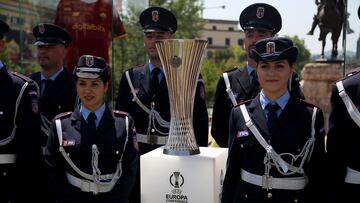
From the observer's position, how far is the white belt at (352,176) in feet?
8.20

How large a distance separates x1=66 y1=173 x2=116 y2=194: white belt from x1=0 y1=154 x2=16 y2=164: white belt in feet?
1.52

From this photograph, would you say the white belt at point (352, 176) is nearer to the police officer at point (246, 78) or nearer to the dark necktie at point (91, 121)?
the police officer at point (246, 78)

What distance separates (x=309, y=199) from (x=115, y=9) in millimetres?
3893

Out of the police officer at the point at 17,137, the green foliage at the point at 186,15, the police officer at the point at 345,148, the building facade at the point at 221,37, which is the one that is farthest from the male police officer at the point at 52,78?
the building facade at the point at 221,37

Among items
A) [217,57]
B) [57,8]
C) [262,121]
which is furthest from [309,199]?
[217,57]

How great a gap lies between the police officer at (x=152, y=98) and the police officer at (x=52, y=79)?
1.43ft

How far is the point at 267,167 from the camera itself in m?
2.53

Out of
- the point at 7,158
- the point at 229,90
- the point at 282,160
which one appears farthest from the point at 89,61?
the point at 282,160

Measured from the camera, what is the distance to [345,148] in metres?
2.53

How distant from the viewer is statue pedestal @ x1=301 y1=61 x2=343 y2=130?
12086mm

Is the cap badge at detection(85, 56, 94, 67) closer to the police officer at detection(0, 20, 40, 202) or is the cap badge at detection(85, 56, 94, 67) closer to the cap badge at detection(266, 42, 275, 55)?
the police officer at detection(0, 20, 40, 202)

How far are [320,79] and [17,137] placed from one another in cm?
1058

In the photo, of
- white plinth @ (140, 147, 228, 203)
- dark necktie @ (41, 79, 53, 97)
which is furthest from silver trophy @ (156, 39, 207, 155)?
dark necktie @ (41, 79, 53, 97)

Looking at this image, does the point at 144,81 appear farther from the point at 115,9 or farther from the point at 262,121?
the point at 115,9
